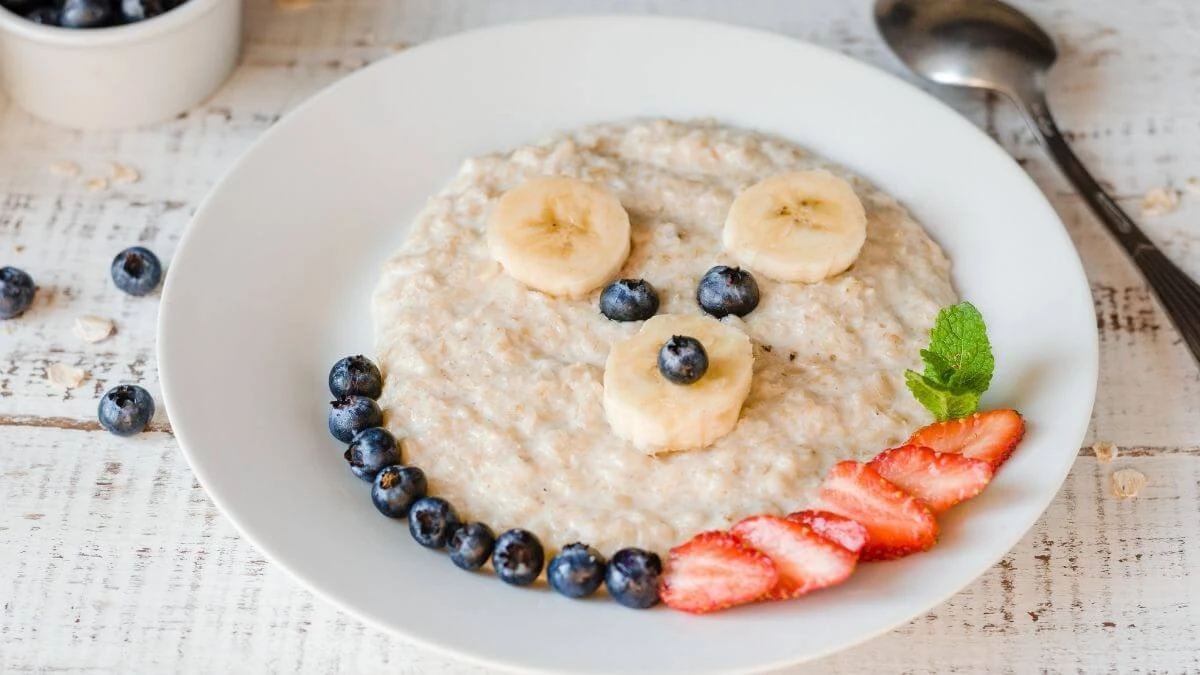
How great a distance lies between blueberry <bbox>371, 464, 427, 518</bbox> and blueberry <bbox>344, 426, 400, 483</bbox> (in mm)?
44

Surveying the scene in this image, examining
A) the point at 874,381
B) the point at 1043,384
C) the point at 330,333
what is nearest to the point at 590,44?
the point at 330,333

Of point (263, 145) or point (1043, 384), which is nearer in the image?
point (1043, 384)

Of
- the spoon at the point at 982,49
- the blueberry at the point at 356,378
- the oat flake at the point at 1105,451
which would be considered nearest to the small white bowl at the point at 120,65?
the blueberry at the point at 356,378

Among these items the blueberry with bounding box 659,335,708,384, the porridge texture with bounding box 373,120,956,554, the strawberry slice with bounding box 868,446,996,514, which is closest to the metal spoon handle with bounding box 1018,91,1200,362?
the porridge texture with bounding box 373,120,956,554

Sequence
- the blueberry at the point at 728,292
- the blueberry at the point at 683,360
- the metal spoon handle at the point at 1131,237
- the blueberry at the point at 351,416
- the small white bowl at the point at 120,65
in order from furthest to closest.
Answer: the small white bowl at the point at 120,65
the metal spoon handle at the point at 1131,237
the blueberry at the point at 728,292
the blueberry at the point at 351,416
the blueberry at the point at 683,360

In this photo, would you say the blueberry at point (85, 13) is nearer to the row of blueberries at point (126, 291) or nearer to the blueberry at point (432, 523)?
the row of blueberries at point (126, 291)

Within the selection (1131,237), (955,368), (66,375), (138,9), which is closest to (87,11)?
(138,9)

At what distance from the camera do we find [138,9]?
333cm

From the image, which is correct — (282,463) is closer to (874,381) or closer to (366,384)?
(366,384)

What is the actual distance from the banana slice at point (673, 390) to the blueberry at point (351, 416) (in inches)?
18.9

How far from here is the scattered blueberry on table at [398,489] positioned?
2504 mm

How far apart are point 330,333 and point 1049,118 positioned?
194 cm

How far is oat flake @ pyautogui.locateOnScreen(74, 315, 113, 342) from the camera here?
10.1 ft

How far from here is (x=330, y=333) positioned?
116 inches
